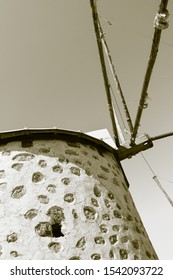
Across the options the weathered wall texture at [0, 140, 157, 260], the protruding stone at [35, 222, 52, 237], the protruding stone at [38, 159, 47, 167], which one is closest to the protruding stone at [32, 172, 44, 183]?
the weathered wall texture at [0, 140, 157, 260]

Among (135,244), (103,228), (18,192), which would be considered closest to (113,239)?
(103,228)

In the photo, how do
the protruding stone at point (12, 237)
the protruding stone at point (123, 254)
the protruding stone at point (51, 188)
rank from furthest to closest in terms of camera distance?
the protruding stone at point (51, 188), the protruding stone at point (123, 254), the protruding stone at point (12, 237)

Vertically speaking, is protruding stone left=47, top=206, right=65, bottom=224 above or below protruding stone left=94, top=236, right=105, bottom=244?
above

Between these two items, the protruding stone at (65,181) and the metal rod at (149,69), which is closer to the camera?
the metal rod at (149,69)

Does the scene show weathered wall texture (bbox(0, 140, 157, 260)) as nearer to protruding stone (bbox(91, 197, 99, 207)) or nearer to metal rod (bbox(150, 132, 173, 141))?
protruding stone (bbox(91, 197, 99, 207))

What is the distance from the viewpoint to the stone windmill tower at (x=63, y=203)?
13.0 feet

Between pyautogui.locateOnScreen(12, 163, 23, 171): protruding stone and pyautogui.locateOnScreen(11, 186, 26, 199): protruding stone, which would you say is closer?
pyautogui.locateOnScreen(11, 186, 26, 199): protruding stone

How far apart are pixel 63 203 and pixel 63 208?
0.07m

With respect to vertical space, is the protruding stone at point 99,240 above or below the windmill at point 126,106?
below

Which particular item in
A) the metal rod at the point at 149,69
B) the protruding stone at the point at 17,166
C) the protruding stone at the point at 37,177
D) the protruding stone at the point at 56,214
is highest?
the metal rod at the point at 149,69

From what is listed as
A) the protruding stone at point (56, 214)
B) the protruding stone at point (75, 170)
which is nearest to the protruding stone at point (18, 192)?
the protruding stone at point (56, 214)

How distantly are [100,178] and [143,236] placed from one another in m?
1.00

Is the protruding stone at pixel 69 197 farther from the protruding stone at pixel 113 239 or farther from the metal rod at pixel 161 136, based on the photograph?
the metal rod at pixel 161 136

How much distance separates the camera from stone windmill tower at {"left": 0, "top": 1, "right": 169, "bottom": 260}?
3955mm
